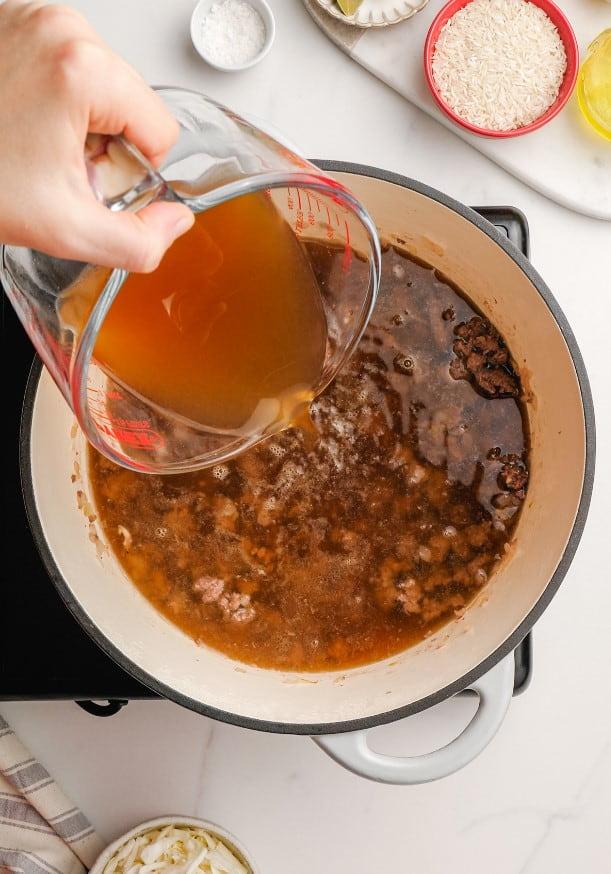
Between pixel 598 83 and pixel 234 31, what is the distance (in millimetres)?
523

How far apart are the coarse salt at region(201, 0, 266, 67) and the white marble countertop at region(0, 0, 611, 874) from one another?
28 mm

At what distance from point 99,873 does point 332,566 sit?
1.79ft

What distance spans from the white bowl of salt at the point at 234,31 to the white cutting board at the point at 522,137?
73 millimetres

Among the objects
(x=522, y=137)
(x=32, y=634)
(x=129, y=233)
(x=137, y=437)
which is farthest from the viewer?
(x=522, y=137)

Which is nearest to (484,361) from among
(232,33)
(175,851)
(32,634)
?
→ (232,33)

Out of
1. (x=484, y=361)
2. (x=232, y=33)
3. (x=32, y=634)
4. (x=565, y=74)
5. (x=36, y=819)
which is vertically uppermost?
(x=565, y=74)

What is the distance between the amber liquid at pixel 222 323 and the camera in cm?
84

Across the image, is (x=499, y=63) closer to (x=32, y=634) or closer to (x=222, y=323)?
(x=222, y=323)

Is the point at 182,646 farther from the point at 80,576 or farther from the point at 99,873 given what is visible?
the point at 99,873

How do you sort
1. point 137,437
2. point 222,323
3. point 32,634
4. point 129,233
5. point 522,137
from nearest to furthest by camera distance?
point 129,233, point 222,323, point 137,437, point 32,634, point 522,137

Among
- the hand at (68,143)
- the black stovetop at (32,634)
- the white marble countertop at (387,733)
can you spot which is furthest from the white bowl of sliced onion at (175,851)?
the hand at (68,143)

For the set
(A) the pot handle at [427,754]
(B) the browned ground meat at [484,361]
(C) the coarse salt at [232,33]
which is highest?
(C) the coarse salt at [232,33]

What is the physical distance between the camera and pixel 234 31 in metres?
1.19

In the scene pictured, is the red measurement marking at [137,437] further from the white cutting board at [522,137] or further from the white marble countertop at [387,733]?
the white cutting board at [522,137]
